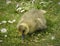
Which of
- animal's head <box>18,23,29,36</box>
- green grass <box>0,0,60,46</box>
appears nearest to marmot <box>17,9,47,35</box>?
animal's head <box>18,23,29,36</box>

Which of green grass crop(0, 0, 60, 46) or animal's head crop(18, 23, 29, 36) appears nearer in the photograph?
animal's head crop(18, 23, 29, 36)

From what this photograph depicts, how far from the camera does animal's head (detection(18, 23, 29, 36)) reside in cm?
516

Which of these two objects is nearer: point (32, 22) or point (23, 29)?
point (23, 29)

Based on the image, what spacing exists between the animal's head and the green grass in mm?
210

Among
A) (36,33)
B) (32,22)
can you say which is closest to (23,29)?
(32,22)

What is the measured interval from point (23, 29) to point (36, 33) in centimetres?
53

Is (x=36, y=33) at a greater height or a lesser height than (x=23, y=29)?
lesser

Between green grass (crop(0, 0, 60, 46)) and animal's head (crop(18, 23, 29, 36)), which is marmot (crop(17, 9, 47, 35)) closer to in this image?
animal's head (crop(18, 23, 29, 36))

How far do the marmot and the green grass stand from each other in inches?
5.9

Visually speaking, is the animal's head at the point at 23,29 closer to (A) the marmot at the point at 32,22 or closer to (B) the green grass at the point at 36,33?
(A) the marmot at the point at 32,22

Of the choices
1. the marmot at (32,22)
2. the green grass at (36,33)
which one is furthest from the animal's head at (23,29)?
the green grass at (36,33)

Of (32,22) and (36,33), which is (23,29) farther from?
(36,33)

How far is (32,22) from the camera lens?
18.1ft

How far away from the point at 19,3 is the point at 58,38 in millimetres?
1935
